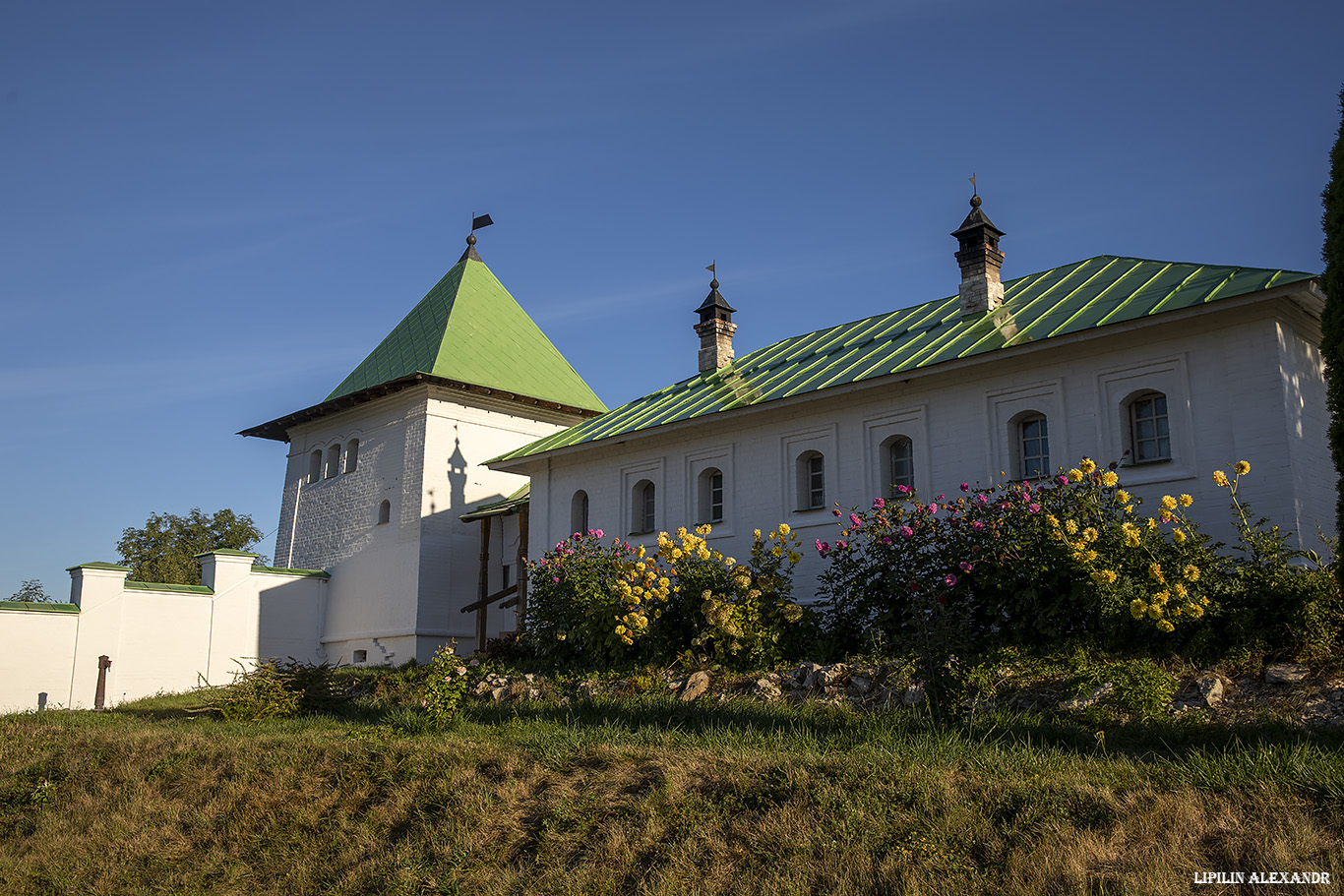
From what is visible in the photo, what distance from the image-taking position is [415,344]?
28.0 metres

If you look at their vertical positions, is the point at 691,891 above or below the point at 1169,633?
below

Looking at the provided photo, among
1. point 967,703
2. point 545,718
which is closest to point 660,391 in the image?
point 545,718

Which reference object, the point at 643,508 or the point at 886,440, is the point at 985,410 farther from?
the point at 643,508

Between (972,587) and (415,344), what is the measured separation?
19039 millimetres

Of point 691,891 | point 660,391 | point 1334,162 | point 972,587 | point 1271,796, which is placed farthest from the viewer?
point 660,391

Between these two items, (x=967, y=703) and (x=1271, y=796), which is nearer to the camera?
(x=1271, y=796)

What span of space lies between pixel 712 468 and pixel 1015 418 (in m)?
5.79

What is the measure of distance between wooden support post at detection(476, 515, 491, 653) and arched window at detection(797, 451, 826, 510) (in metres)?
9.51

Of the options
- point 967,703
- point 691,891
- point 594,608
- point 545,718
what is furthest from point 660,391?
point 691,891

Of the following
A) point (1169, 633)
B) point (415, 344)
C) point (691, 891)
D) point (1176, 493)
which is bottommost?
point (691, 891)

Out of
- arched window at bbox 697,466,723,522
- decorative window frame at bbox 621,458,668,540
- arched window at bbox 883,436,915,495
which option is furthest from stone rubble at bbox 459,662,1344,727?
decorative window frame at bbox 621,458,668,540

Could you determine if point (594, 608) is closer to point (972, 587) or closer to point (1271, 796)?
point (972, 587)

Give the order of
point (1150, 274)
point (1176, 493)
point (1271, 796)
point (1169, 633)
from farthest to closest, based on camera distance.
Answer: point (1150, 274) → point (1176, 493) → point (1169, 633) → point (1271, 796)

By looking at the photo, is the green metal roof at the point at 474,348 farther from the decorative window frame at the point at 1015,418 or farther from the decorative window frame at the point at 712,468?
the decorative window frame at the point at 1015,418
